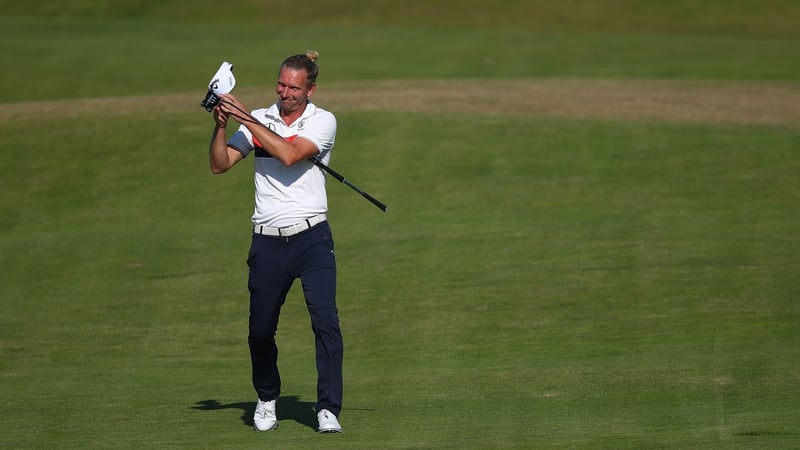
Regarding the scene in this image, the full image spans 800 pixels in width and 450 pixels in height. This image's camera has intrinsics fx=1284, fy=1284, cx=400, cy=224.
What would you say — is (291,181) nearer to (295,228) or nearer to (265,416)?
(295,228)

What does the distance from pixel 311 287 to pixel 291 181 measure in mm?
724

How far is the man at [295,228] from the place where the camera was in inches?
336

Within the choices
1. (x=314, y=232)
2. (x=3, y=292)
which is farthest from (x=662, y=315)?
(x=3, y=292)

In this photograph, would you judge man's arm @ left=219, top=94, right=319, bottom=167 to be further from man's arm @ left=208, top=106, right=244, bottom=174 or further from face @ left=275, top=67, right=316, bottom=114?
face @ left=275, top=67, right=316, bottom=114

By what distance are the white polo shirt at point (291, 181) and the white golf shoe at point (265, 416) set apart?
125cm

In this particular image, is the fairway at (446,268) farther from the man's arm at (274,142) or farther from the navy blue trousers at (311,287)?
the man's arm at (274,142)

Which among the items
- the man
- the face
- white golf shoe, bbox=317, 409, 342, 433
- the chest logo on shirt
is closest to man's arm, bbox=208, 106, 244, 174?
the man

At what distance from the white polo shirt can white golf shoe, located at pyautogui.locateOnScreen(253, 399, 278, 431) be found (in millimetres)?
1250

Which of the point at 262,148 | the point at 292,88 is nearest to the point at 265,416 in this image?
the point at 262,148

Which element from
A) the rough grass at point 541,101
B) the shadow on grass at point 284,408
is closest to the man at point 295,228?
the shadow on grass at point 284,408

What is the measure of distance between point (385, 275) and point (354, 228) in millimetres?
2698

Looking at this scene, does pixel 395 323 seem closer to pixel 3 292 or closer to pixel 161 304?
pixel 161 304

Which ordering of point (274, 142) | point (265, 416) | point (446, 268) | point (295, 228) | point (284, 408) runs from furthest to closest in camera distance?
point (446, 268)
point (284, 408)
point (265, 416)
point (295, 228)
point (274, 142)

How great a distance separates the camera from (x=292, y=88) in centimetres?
859
